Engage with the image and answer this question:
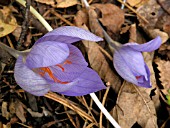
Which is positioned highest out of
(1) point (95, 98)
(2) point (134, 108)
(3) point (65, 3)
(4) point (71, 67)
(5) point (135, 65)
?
(3) point (65, 3)

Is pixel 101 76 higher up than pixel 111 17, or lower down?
lower down

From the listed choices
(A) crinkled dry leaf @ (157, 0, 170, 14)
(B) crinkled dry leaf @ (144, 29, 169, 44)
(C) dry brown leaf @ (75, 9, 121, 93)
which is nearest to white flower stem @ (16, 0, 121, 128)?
(C) dry brown leaf @ (75, 9, 121, 93)

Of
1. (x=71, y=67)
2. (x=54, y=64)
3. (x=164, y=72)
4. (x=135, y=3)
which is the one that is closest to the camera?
(x=54, y=64)

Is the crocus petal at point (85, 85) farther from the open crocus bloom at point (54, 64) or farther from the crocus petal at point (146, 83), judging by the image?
the crocus petal at point (146, 83)

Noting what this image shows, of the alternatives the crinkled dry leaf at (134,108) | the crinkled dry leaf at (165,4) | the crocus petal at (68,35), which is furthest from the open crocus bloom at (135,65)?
the crinkled dry leaf at (165,4)

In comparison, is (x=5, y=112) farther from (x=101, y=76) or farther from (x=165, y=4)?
(x=165, y=4)

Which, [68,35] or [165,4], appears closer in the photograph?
[68,35]

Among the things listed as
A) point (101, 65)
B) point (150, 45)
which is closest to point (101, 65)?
point (101, 65)

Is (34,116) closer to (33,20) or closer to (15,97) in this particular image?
(15,97)
